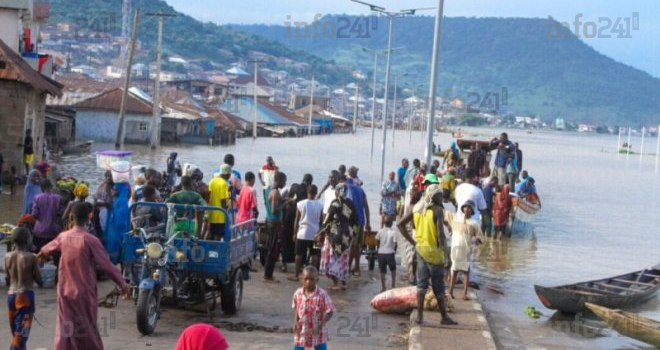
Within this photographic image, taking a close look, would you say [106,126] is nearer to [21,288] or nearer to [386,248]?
[386,248]

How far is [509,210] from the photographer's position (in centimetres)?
2400

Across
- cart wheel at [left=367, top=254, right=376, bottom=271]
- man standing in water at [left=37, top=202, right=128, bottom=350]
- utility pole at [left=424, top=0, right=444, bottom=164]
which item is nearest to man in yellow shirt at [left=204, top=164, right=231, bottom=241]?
cart wheel at [left=367, top=254, right=376, bottom=271]

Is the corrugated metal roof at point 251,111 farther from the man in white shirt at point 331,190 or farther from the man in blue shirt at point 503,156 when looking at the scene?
the man in white shirt at point 331,190

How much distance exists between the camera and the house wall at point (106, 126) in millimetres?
62438

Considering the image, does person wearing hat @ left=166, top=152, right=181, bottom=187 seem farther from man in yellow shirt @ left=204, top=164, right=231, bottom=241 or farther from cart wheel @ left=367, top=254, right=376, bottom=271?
cart wheel @ left=367, top=254, right=376, bottom=271

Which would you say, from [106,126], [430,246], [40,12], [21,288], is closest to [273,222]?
[430,246]

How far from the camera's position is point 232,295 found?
39.9ft

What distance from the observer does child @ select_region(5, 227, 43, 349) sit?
8.80 meters

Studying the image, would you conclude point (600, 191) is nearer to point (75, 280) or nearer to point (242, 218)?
point (242, 218)

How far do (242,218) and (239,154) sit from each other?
4613 centimetres

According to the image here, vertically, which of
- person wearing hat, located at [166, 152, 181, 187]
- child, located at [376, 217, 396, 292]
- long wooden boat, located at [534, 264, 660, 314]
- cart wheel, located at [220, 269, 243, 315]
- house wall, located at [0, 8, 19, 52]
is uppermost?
house wall, located at [0, 8, 19, 52]

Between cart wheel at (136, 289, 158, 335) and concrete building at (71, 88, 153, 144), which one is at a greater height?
concrete building at (71, 88, 153, 144)

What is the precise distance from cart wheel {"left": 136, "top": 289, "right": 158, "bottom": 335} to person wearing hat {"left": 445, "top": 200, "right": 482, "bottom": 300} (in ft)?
15.3

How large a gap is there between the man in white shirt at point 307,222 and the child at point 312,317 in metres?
5.79
